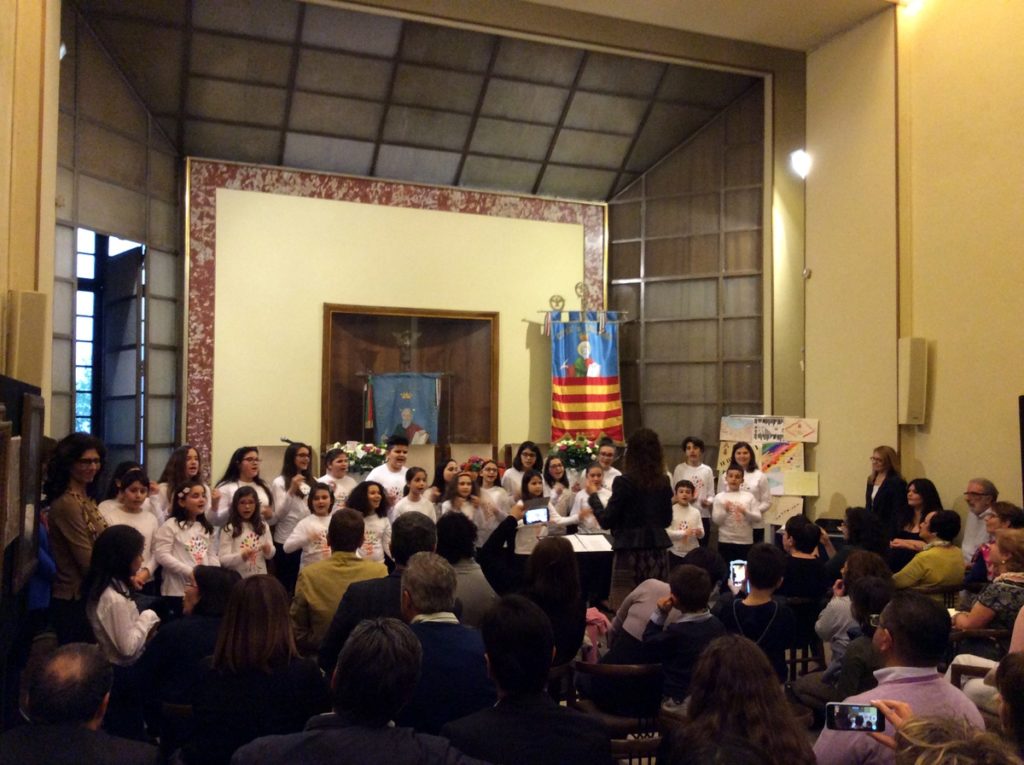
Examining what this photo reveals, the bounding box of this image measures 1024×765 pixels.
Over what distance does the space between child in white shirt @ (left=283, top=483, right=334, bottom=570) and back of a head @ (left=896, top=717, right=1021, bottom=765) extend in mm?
4226

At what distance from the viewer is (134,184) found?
9.56m

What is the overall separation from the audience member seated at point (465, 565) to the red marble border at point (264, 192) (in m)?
6.61

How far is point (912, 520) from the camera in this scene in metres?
7.12

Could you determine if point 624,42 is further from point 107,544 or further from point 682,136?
point 107,544

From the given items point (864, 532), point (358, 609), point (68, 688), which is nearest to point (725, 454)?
point (864, 532)

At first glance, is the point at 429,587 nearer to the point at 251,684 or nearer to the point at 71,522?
the point at 251,684

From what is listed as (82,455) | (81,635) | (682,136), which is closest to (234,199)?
(682,136)

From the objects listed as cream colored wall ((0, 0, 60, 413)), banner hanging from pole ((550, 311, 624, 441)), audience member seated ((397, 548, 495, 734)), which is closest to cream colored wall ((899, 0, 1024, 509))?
banner hanging from pole ((550, 311, 624, 441))

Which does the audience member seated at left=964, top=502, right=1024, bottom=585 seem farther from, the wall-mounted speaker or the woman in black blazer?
the wall-mounted speaker

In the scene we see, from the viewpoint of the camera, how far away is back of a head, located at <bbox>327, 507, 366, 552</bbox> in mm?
4070

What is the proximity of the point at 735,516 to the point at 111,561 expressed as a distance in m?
4.88

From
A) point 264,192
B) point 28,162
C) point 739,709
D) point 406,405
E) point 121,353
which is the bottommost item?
point 739,709

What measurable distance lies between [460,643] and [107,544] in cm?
162

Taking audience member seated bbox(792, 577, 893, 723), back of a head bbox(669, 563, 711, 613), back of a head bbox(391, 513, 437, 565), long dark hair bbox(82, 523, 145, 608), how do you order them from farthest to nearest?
back of a head bbox(391, 513, 437, 565), long dark hair bbox(82, 523, 145, 608), back of a head bbox(669, 563, 711, 613), audience member seated bbox(792, 577, 893, 723)
